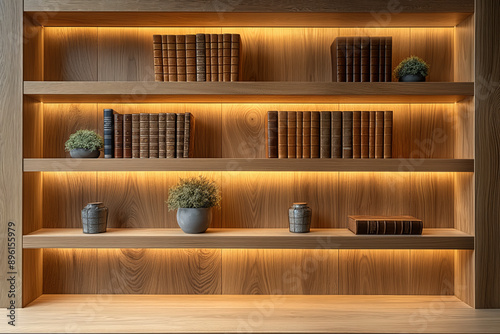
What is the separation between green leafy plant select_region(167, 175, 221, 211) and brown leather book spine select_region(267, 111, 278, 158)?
0.37m

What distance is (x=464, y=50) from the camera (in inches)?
89.5

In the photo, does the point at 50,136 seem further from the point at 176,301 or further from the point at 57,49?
the point at 176,301

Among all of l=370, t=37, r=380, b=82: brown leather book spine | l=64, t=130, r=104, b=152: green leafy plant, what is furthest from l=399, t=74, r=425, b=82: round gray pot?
l=64, t=130, r=104, b=152: green leafy plant

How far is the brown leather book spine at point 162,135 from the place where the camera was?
221cm

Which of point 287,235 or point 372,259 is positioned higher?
point 287,235

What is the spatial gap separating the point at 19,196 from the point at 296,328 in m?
1.54

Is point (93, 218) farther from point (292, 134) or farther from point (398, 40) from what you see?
point (398, 40)

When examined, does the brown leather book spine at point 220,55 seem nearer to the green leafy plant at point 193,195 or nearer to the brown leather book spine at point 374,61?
the green leafy plant at point 193,195

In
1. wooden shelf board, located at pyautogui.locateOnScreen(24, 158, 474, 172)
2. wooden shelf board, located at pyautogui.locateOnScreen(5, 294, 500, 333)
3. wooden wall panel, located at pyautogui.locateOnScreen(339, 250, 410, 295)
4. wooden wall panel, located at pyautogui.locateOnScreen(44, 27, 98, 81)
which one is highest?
wooden wall panel, located at pyautogui.locateOnScreen(44, 27, 98, 81)

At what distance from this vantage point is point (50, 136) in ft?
7.94

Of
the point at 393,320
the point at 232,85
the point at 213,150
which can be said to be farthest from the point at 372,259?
the point at 232,85

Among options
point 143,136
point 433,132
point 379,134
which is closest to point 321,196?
point 379,134

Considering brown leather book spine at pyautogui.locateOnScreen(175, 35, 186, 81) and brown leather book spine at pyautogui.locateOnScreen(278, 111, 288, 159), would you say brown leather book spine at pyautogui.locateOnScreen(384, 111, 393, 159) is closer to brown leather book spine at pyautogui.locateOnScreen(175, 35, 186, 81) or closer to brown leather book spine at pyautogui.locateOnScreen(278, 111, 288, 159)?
brown leather book spine at pyautogui.locateOnScreen(278, 111, 288, 159)

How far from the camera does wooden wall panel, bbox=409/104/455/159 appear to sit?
2387 millimetres
